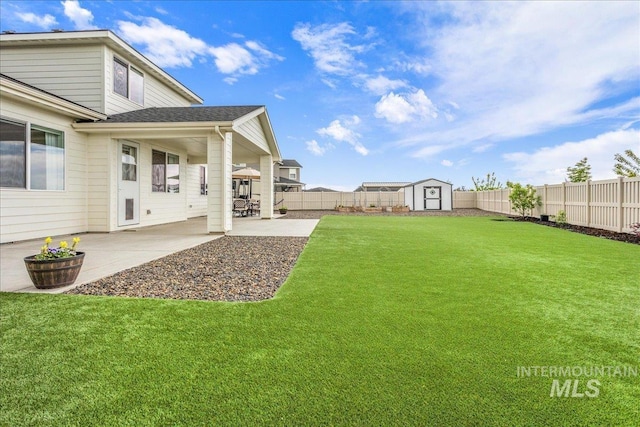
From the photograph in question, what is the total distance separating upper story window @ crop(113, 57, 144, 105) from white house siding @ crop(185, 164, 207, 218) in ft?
12.5

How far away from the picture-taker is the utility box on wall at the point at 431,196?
83.1 feet

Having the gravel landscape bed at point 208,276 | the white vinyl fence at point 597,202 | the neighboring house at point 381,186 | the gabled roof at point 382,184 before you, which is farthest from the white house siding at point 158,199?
the gabled roof at point 382,184

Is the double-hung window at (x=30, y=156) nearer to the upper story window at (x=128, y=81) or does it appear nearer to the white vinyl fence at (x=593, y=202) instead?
the upper story window at (x=128, y=81)

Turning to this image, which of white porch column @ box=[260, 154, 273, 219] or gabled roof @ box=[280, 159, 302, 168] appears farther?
gabled roof @ box=[280, 159, 302, 168]

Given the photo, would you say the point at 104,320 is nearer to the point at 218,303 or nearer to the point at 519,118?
the point at 218,303

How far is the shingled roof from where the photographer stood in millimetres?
8633

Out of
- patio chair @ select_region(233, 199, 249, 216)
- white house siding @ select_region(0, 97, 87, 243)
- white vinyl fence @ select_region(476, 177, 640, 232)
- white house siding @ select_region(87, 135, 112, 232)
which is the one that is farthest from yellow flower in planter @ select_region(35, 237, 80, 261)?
white vinyl fence @ select_region(476, 177, 640, 232)

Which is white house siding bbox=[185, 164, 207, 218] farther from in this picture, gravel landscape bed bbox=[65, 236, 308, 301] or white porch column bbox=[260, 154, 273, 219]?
gravel landscape bed bbox=[65, 236, 308, 301]

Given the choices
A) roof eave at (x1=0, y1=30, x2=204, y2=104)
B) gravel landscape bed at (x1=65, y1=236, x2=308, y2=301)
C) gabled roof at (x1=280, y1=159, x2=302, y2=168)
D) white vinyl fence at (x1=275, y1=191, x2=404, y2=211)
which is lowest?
gravel landscape bed at (x1=65, y1=236, x2=308, y2=301)

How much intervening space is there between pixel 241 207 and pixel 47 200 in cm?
963

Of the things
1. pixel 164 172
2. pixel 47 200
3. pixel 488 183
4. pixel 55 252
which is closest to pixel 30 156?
pixel 47 200

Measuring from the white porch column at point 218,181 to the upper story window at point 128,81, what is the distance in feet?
13.6

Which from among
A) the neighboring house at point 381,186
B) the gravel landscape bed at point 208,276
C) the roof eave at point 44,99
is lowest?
the gravel landscape bed at point 208,276

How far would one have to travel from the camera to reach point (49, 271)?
12.3 ft
